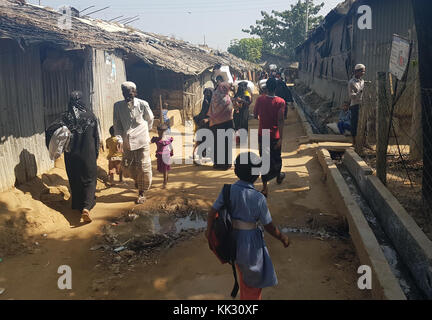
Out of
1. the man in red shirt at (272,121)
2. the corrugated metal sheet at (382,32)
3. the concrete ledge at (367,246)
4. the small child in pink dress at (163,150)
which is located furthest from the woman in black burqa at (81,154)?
the corrugated metal sheet at (382,32)

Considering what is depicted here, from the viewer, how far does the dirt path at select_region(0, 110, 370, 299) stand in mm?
3594

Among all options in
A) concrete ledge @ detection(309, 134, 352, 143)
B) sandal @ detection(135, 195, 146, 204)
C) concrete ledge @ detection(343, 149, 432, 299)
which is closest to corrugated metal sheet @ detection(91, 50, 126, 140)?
sandal @ detection(135, 195, 146, 204)

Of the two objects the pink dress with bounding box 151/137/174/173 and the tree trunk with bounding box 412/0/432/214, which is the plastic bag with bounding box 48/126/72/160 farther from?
the tree trunk with bounding box 412/0/432/214

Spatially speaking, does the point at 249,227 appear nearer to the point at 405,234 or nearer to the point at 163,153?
the point at 405,234

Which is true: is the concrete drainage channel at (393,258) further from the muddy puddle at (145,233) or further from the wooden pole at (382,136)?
the muddy puddle at (145,233)

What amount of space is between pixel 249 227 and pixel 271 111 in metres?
3.30

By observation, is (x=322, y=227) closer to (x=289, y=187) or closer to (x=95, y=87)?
(x=289, y=187)

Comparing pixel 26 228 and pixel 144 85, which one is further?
pixel 144 85

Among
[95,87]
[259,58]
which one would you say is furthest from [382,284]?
[259,58]

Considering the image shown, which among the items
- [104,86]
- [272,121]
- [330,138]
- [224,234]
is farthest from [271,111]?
[104,86]

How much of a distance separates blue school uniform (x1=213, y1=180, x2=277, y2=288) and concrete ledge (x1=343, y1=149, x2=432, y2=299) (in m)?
1.47

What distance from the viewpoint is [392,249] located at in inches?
168

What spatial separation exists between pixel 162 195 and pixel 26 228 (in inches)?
85.1

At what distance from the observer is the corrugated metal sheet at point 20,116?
17.9 ft
